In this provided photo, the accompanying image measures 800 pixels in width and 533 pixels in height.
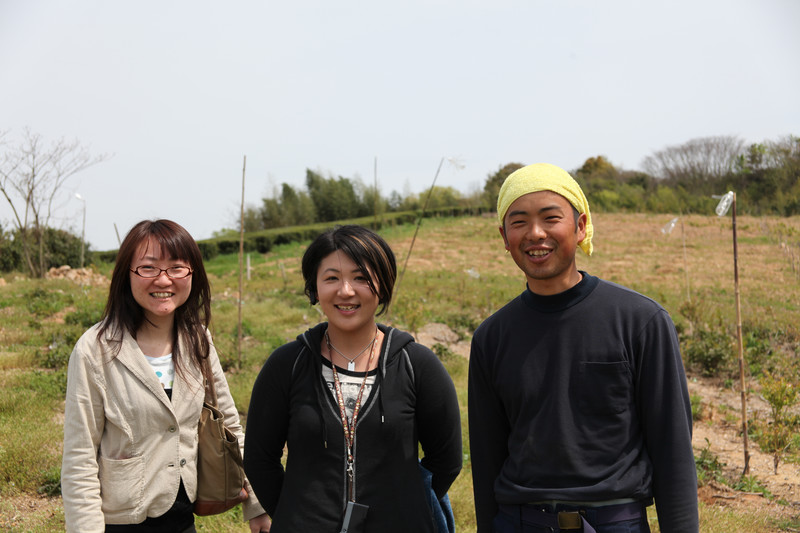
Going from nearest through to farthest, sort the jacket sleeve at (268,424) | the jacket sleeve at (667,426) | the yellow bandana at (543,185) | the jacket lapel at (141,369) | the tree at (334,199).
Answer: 1. the jacket sleeve at (667,426)
2. the yellow bandana at (543,185)
3. the jacket sleeve at (268,424)
4. the jacket lapel at (141,369)
5. the tree at (334,199)

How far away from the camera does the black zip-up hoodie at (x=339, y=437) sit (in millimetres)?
1565

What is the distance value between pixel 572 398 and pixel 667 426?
0.71ft

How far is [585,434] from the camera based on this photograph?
1.45 meters

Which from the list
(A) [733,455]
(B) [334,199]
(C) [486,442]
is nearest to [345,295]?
(C) [486,442]

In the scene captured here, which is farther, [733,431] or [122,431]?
[733,431]

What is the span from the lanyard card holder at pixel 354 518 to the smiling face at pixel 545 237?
721mm

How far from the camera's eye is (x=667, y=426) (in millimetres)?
1412

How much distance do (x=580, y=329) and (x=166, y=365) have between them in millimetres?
1225

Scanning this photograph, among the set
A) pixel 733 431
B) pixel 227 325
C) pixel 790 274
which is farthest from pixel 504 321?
pixel 790 274

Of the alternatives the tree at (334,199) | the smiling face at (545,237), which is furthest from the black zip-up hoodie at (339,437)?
the tree at (334,199)

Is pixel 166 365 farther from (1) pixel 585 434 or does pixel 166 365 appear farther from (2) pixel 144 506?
(1) pixel 585 434

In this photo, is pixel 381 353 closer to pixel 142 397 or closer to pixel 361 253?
pixel 361 253

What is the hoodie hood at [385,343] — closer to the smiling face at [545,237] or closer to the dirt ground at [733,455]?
the smiling face at [545,237]

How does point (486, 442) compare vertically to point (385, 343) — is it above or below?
below
